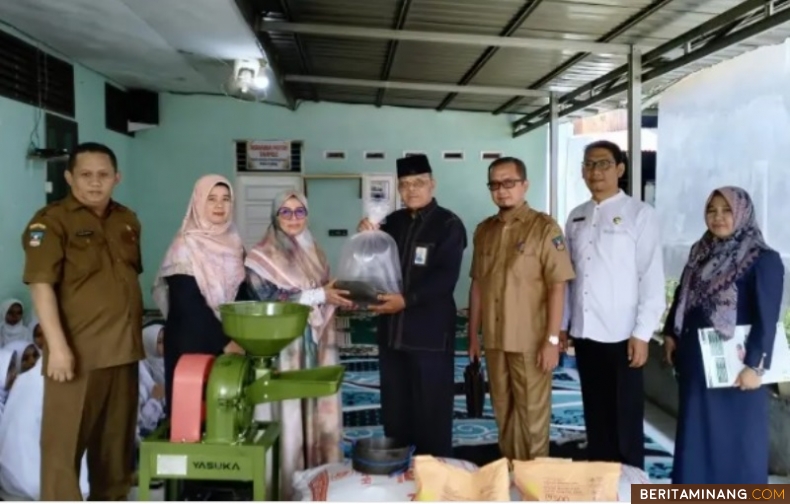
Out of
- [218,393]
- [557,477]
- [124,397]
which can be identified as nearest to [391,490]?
[557,477]

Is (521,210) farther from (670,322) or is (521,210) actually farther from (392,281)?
(670,322)

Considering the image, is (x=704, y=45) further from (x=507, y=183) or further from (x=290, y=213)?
(x=290, y=213)

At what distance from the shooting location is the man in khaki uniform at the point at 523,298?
A: 2.75 metres

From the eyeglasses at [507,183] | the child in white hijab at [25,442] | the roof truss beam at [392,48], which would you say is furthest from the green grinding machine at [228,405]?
the roof truss beam at [392,48]

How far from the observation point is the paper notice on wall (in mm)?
8516

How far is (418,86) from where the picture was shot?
7.20m

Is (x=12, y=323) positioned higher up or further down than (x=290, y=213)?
further down

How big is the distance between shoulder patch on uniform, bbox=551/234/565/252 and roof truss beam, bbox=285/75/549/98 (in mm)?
4638

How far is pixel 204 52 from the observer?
538cm

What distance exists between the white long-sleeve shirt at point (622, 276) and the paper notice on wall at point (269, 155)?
6.22 meters

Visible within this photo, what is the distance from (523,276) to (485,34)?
2919 millimetres

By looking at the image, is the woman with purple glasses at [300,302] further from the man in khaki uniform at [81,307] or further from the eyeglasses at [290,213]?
the man in khaki uniform at [81,307]

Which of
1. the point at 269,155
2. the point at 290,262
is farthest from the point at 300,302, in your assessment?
the point at 269,155

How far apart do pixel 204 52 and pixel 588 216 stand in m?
3.64
